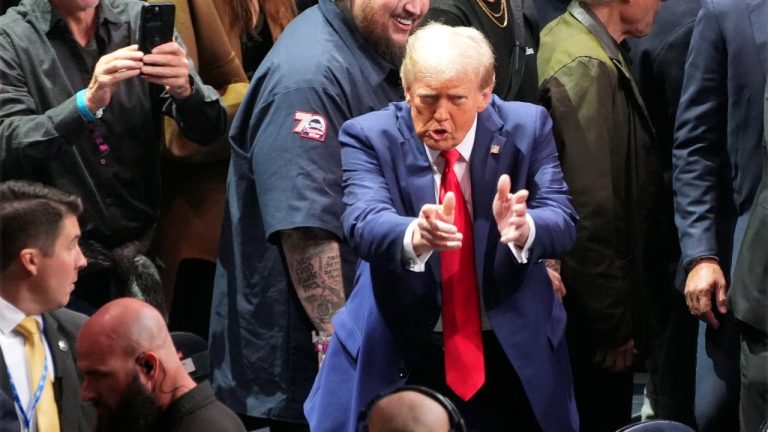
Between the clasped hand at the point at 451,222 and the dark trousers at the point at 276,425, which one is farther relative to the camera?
the dark trousers at the point at 276,425

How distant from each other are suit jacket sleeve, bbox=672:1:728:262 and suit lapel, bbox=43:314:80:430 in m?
1.72

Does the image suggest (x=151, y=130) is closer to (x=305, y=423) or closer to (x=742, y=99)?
(x=305, y=423)

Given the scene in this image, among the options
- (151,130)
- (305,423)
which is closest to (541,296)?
(305,423)

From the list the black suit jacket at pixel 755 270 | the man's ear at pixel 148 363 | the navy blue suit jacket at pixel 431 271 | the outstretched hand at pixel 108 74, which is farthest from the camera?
the outstretched hand at pixel 108 74

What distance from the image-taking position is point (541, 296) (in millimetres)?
3637

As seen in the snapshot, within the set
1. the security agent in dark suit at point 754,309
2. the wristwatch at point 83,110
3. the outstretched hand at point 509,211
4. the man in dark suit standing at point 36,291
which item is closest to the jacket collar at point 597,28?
the security agent in dark suit at point 754,309

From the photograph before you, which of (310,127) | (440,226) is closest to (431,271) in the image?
(440,226)

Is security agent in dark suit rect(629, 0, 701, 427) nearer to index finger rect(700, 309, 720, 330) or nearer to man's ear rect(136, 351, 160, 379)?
index finger rect(700, 309, 720, 330)

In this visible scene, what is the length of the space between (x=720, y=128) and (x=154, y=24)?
5.29 ft

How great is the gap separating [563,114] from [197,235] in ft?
3.78

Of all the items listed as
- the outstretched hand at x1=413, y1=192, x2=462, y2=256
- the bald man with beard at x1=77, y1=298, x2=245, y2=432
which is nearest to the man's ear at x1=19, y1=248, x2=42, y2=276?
the bald man with beard at x1=77, y1=298, x2=245, y2=432

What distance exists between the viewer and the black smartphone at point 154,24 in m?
4.20

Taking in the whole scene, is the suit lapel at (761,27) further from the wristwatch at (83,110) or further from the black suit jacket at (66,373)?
the black suit jacket at (66,373)

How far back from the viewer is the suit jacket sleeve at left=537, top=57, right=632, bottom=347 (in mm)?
4492
